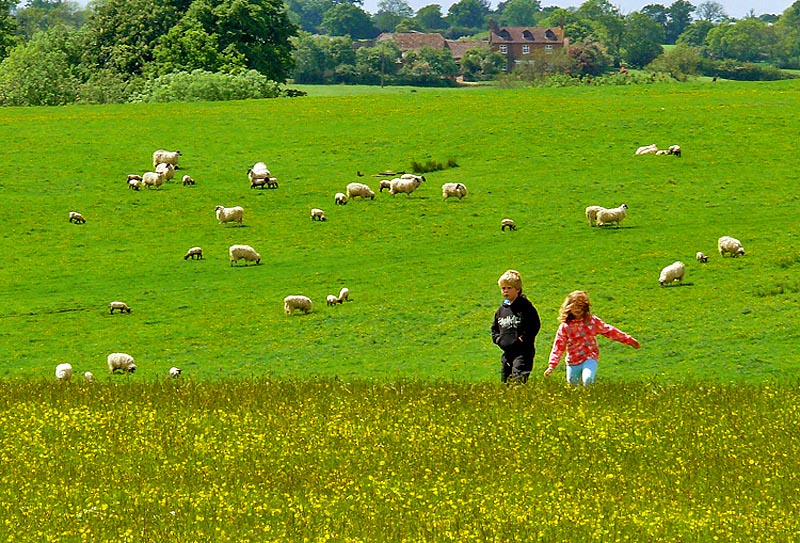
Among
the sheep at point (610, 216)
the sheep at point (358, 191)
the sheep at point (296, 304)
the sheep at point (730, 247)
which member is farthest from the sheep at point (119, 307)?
the sheep at point (730, 247)

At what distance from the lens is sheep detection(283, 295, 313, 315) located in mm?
35803

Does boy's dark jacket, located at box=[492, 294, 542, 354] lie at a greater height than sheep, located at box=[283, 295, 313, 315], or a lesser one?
greater

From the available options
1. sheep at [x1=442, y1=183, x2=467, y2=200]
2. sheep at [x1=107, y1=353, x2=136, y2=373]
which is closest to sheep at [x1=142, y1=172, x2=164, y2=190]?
sheep at [x1=442, y1=183, x2=467, y2=200]

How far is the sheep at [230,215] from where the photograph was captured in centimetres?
4791

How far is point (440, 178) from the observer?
55.3m

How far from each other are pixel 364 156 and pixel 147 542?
1895 inches

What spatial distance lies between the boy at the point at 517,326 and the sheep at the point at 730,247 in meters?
21.6

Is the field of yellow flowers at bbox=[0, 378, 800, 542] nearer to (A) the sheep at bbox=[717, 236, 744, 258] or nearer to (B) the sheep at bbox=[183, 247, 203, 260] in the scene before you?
(A) the sheep at bbox=[717, 236, 744, 258]

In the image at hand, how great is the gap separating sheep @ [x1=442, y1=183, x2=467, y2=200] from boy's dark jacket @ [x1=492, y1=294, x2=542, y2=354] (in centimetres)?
3135

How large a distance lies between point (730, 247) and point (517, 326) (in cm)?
2201

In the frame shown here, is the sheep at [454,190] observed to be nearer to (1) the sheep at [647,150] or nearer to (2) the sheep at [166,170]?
(1) the sheep at [647,150]

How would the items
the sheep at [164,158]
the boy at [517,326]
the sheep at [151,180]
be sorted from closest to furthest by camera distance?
the boy at [517,326]
the sheep at [151,180]
the sheep at [164,158]

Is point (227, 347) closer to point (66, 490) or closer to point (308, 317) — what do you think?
point (308, 317)

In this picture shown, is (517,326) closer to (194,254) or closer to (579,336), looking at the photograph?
(579,336)
